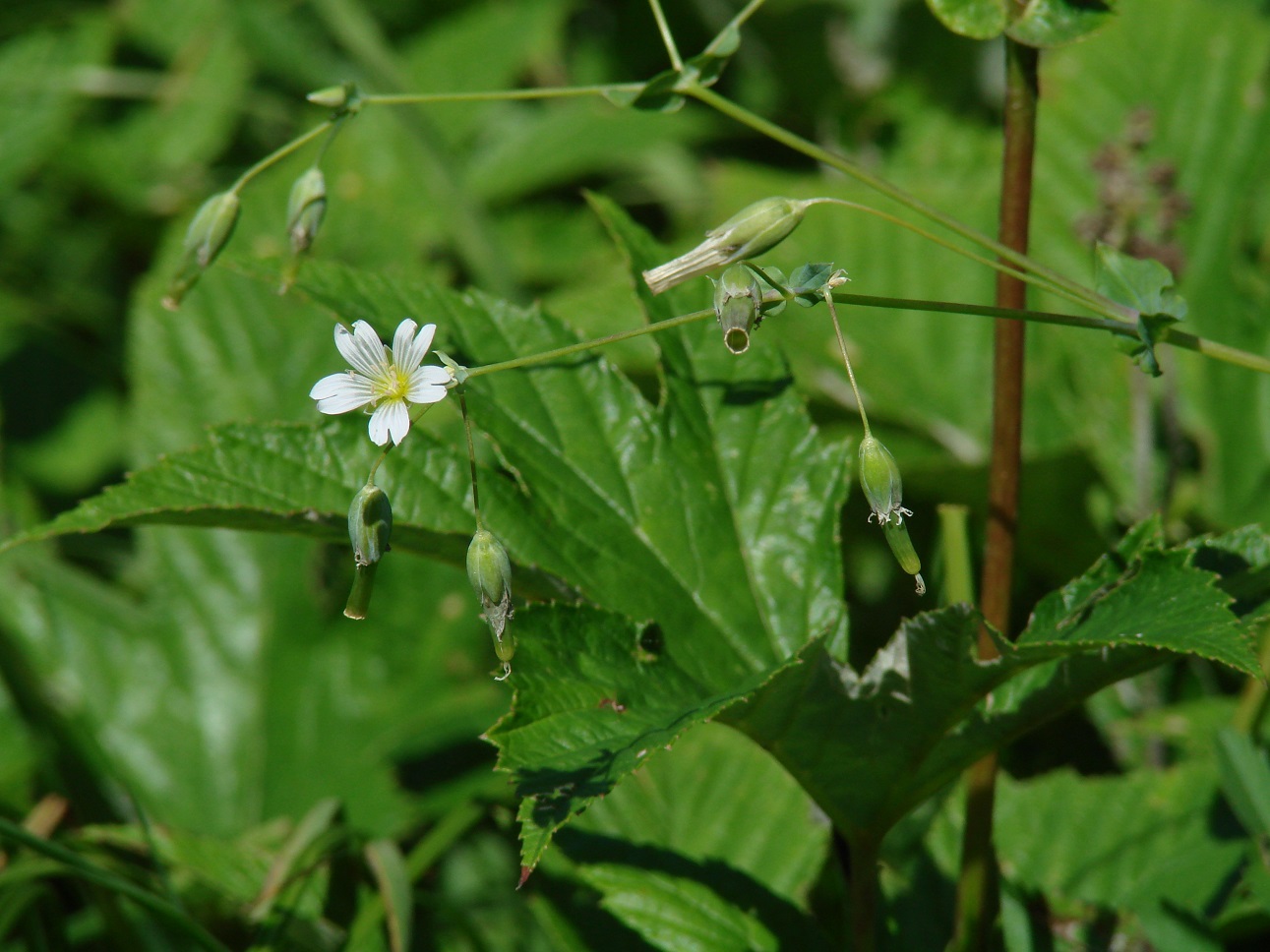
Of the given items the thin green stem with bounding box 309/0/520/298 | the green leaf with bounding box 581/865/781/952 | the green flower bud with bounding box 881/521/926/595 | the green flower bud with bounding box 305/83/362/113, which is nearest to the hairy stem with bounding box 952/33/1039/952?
the green flower bud with bounding box 881/521/926/595

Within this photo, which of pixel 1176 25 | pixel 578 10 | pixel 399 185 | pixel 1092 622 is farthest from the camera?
pixel 578 10

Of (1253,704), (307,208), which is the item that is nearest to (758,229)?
(307,208)

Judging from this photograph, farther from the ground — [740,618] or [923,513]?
[740,618]

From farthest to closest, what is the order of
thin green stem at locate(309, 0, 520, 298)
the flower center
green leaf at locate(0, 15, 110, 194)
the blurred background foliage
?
1. green leaf at locate(0, 15, 110, 194)
2. thin green stem at locate(309, 0, 520, 298)
3. the blurred background foliage
4. the flower center

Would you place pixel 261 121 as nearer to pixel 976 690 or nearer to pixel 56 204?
pixel 56 204

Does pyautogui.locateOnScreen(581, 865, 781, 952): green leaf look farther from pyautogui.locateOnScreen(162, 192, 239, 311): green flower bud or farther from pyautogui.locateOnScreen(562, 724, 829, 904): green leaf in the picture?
pyautogui.locateOnScreen(162, 192, 239, 311): green flower bud

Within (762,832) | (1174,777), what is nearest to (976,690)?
(762,832)
